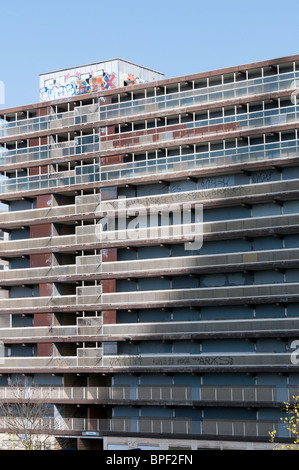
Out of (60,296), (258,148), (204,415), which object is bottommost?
(204,415)

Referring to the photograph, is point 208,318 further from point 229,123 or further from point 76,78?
point 76,78

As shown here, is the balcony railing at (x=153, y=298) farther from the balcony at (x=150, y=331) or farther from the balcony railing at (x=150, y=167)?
the balcony railing at (x=150, y=167)

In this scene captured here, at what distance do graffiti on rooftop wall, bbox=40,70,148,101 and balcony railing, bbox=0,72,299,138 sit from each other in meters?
3.93

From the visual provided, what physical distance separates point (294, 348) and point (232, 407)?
24.7 feet

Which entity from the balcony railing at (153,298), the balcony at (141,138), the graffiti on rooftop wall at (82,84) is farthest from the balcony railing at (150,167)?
the balcony railing at (153,298)

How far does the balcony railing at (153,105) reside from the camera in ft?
250

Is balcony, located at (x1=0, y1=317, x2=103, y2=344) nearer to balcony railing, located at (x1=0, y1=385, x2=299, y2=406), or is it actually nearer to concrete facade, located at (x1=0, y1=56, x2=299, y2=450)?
concrete facade, located at (x1=0, y1=56, x2=299, y2=450)

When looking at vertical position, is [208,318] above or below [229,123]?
below

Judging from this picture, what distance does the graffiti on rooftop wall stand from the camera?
9112 centimetres

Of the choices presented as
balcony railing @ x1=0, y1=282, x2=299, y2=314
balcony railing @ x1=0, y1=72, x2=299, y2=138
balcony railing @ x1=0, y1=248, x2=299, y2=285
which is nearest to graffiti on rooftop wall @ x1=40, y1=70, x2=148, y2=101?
balcony railing @ x1=0, y1=72, x2=299, y2=138

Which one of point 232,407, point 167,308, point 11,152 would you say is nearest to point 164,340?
point 167,308

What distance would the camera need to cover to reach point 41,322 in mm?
85750

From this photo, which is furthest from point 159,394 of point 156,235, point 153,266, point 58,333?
point 156,235

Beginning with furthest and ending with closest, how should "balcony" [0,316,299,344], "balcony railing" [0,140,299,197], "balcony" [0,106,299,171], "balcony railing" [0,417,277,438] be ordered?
"balcony" [0,106,299,171]
"balcony railing" [0,140,299,197]
"balcony" [0,316,299,344]
"balcony railing" [0,417,277,438]
